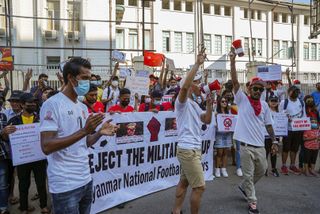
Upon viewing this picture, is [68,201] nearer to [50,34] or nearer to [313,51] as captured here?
[50,34]

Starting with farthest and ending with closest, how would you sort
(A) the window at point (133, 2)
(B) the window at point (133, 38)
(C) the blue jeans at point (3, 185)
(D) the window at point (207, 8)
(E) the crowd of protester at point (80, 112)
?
(D) the window at point (207, 8)
(B) the window at point (133, 38)
(A) the window at point (133, 2)
(C) the blue jeans at point (3, 185)
(E) the crowd of protester at point (80, 112)

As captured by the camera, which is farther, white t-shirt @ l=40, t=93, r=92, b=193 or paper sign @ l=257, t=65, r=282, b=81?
paper sign @ l=257, t=65, r=282, b=81

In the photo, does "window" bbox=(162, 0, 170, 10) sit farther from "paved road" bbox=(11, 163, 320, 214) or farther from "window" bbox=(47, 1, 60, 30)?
"paved road" bbox=(11, 163, 320, 214)

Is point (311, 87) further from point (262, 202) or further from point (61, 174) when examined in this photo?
point (61, 174)

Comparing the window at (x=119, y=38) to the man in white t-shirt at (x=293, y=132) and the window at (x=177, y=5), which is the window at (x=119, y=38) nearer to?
the window at (x=177, y=5)

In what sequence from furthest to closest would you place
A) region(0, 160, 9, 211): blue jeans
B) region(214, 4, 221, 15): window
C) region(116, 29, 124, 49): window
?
region(214, 4, 221, 15): window, region(116, 29, 124, 49): window, region(0, 160, 9, 211): blue jeans

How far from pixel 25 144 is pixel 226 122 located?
4.18 m

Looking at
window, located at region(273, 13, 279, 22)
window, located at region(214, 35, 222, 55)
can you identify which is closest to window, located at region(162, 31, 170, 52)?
window, located at region(214, 35, 222, 55)

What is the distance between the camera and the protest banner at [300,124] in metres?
7.59

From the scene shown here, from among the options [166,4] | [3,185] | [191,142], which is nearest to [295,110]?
[191,142]

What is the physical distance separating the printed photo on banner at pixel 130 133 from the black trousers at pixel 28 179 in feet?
4.03

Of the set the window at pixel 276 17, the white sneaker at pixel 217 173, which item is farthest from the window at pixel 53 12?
the window at pixel 276 17

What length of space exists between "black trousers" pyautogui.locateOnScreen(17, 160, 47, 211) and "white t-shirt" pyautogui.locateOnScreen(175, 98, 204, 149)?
2103 mm

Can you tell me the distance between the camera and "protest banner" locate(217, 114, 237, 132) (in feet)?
24.0
